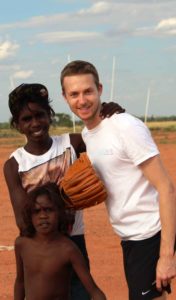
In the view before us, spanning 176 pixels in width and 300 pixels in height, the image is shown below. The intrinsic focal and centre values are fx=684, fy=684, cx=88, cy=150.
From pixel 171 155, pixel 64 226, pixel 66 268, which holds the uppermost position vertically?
pixel 64 226

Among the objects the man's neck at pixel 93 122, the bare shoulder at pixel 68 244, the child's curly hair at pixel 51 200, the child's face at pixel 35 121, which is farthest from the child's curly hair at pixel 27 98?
the bare shoulder at pixel 68 244

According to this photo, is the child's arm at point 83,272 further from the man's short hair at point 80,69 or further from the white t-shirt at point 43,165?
the man's short hair at point 80,69

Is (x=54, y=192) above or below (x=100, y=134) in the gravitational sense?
below

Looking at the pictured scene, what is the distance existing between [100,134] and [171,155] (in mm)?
18514

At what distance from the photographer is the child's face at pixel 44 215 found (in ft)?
12.1

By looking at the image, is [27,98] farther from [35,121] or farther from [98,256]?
[98,256]

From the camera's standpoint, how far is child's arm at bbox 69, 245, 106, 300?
146 inches

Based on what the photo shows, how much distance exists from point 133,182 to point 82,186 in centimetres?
27

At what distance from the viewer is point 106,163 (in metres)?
3.52

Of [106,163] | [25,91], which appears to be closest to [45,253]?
[106,163]

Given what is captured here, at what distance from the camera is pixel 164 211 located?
133 inches

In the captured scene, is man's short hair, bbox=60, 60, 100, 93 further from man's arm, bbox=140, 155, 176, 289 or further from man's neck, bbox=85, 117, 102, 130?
man's arm, bbox=140, 155, 176, 289

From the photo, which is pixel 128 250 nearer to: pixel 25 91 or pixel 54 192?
pixel 54 192

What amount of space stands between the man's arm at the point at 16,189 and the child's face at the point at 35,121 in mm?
194
